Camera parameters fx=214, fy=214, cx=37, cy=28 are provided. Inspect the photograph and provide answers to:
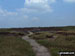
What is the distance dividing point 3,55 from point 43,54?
12.6ft

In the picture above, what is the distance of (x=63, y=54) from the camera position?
1638 centimetres

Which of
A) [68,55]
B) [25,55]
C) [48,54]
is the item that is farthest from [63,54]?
[25,55]

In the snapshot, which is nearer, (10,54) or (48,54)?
(10,54)

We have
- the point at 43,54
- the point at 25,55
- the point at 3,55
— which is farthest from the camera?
the point at 43,54

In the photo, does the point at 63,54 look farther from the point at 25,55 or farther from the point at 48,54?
the point at 25,55

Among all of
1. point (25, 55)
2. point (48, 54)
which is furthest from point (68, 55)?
point (25, 55)

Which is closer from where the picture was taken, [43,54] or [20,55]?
[20,55]

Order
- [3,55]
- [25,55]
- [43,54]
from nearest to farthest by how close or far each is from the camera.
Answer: [3,55] < [25,55] < [43,54]

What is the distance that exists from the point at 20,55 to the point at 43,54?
8.41 ft

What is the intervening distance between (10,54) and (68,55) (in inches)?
174

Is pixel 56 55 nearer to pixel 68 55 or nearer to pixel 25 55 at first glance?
pixel 68 55

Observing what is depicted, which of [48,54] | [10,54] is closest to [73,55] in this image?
[48,54]

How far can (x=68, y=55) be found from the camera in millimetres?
16328

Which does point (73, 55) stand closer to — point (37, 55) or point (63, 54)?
point (63, 54)
